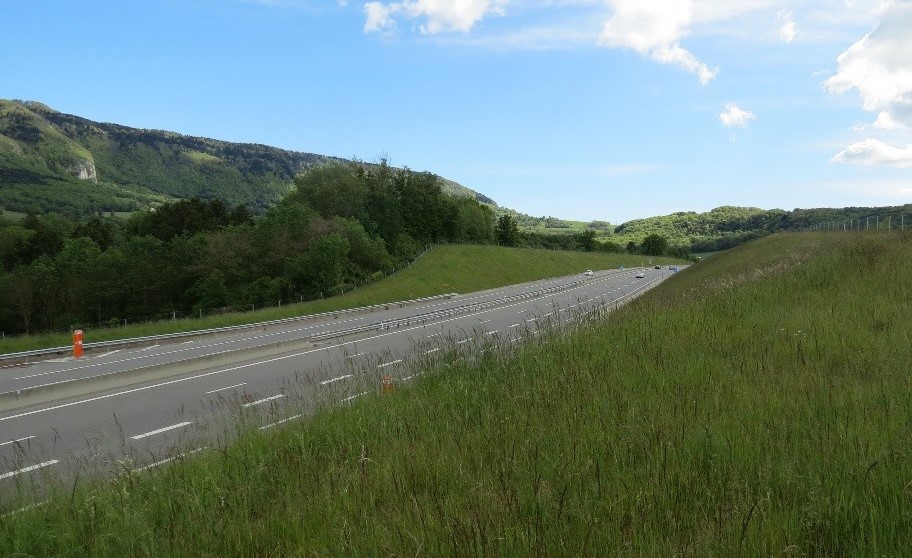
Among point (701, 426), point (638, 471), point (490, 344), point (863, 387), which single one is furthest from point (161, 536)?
point (490, 344)

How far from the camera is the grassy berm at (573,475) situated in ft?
12.4

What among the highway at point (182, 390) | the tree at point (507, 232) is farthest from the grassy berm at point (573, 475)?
the tree at point (507, 232)

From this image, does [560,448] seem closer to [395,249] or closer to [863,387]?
[863,387]

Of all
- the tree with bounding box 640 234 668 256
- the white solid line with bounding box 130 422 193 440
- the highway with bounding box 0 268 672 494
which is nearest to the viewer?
the highway with bounding box 0 268 672 494

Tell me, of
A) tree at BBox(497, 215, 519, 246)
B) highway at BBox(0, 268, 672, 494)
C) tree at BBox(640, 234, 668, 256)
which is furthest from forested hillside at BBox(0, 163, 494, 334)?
tree at BBox(640, 234, 668, 256)

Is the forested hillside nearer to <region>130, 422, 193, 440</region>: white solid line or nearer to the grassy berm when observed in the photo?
<region>130, 422, 193, 440</region>: white solid line

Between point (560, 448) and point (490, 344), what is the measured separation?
6872 mm

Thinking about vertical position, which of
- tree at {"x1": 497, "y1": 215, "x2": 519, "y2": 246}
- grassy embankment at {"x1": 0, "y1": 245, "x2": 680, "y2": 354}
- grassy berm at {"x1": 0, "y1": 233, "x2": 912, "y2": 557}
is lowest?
grassy embankment at {"x1": 0, "y1": 245, "x2": 680, "y2": 354}

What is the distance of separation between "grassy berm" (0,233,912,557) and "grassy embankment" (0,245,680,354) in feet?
109

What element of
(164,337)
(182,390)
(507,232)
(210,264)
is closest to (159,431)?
(182,390)

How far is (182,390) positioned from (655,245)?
525 feet

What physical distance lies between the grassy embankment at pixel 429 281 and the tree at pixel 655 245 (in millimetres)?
37768

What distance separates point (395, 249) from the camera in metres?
95.1

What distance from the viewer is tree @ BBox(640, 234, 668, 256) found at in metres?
168
